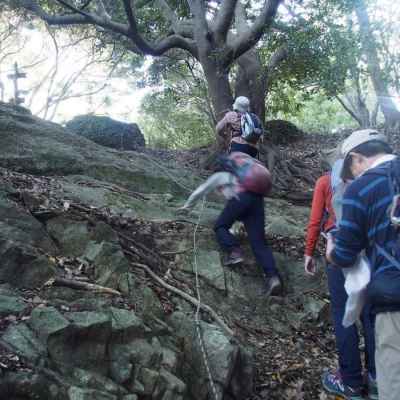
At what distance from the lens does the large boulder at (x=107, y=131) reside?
39.9 ft

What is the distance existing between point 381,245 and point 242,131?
347 centimetres

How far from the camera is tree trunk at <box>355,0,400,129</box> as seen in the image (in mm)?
10914

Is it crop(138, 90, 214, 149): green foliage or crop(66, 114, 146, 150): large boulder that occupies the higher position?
crop(138, 90, 214, 149): green foliage

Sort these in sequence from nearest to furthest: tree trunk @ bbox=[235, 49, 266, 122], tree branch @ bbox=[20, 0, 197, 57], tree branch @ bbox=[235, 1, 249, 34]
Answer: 1. tree branch @ bbox=[20, 0, 197, 57]
2. tree trunk @ bbox=[235, 49, 266, 122]
3. tree branch @ bbox=[235, 1, 249, 34]

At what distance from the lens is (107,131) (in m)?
12.3

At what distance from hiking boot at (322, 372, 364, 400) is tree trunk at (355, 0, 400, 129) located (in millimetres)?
8352

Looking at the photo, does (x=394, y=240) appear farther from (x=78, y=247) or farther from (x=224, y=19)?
(x=224, y=19)

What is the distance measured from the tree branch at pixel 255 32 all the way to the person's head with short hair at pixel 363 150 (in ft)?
Answer: 24.9

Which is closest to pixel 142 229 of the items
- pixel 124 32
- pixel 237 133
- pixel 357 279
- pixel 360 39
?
pixel 237 133

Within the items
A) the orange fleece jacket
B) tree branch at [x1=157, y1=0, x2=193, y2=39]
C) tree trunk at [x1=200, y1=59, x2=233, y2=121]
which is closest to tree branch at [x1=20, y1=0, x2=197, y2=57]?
tree branch at [x1=157, y1=0, x2=193, y2=39]

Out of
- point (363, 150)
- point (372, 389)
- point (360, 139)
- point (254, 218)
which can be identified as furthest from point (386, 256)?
point (254, 218)

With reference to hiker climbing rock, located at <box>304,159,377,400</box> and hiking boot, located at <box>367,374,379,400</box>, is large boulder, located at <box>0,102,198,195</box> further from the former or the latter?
hiking boot, located at <box>367,374,379,400</box>

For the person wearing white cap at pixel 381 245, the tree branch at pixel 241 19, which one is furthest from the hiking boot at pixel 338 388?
the tree branch at pixel 241 19

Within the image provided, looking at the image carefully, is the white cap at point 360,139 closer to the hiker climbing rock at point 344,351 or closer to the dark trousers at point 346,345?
the hiker climbing rock at point 344,351
